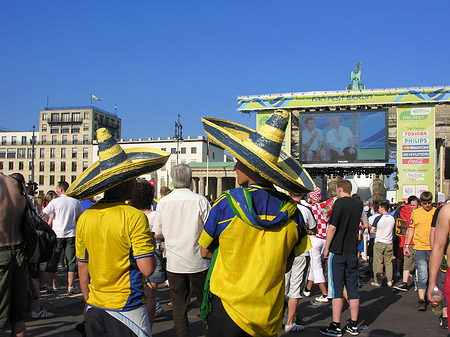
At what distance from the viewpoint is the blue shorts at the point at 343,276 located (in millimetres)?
6055

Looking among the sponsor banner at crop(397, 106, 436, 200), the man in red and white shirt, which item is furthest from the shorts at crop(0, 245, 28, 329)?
the sponsor banner at crop(397, 106, 436, 200)

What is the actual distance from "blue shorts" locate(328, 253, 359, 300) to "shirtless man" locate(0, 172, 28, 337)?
13.0 feet

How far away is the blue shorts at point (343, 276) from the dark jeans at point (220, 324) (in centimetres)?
360

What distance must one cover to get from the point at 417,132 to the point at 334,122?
895cm

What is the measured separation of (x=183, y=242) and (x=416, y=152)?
39.6m

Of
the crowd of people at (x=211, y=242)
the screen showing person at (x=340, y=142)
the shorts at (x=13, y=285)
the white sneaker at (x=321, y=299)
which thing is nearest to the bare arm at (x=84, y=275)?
the crowd of people at (x=211, y=242)

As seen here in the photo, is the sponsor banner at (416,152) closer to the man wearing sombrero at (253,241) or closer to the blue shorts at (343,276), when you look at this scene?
the blue shorts at (343,276)

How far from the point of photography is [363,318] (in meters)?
7.26

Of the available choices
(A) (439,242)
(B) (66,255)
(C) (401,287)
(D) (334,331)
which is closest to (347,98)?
(C) (401,287)

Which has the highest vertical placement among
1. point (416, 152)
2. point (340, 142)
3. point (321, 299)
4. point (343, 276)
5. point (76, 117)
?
point (76, 117)

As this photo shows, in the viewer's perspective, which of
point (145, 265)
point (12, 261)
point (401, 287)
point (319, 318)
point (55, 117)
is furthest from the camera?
point (55, 117)

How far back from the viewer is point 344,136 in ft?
125

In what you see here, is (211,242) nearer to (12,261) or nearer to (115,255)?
(115,255)

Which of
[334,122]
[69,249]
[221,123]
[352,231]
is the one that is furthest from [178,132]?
[221,123]
